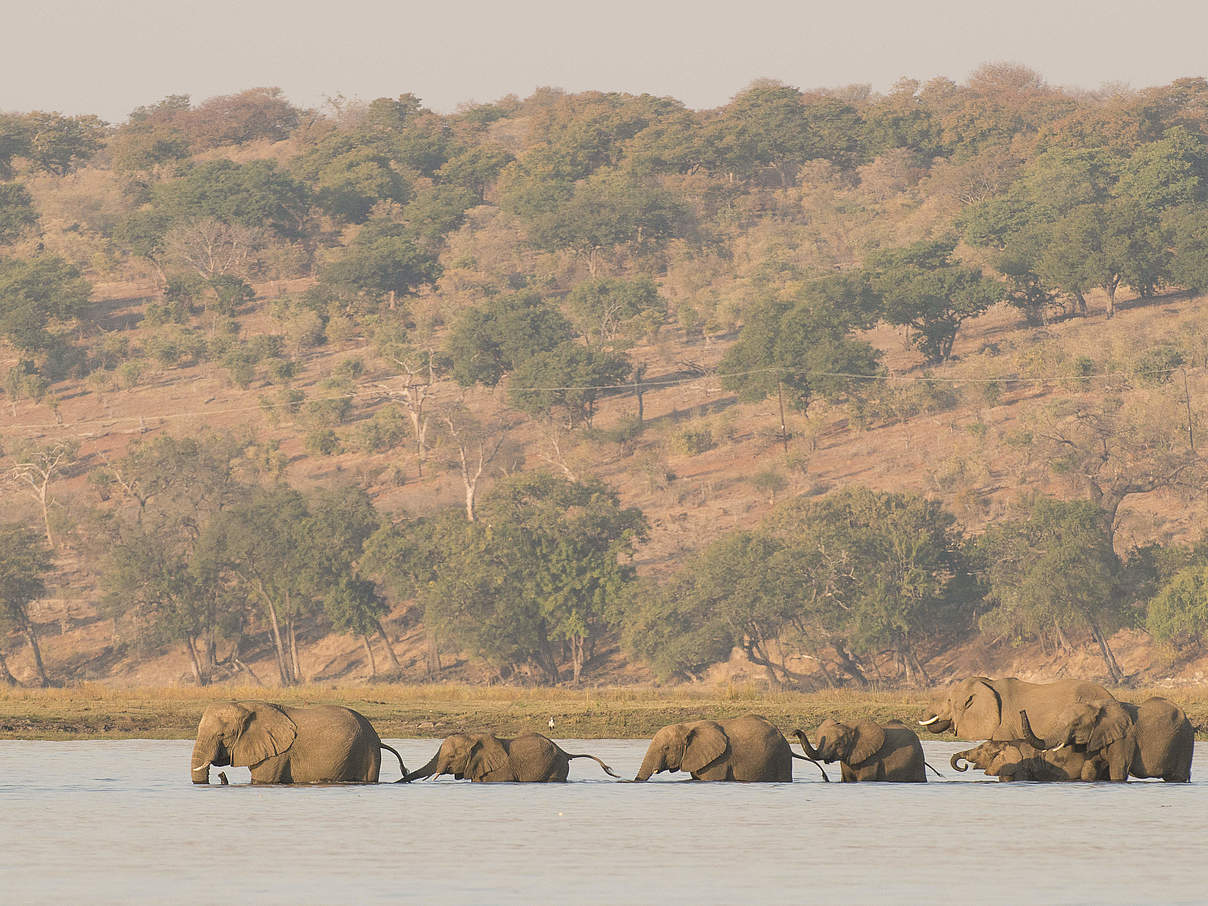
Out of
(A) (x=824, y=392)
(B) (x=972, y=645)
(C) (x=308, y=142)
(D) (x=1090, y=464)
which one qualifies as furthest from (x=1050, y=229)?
(C) (x=308, y=142)

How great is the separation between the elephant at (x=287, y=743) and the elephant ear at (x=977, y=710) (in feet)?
25.8

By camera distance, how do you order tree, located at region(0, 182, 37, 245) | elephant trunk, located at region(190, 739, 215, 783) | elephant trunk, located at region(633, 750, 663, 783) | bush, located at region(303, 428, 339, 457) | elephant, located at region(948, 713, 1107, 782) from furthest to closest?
tree, located at region(0, 182, 37, 245) < bush, located at region(303, 428, 339, 457) < elephant trunk, located at region(633, 750, 663, 783) < elephant, located at region(948, 713, 1107, 782) < elephant trunk, located at region(190, 739, 215, 783)

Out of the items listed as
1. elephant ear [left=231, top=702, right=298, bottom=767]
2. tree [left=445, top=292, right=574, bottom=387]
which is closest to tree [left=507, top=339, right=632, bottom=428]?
tree [left=445, top=292, right=574, bottom=387]

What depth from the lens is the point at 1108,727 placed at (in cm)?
2408

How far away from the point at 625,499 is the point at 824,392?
9.86 m

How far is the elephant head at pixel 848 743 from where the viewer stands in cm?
2430

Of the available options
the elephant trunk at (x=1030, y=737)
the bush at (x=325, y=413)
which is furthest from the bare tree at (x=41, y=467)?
the elephant trunk at (x=1030, y=737)

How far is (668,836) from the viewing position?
18.9 metres

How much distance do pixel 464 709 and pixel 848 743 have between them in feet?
60.2

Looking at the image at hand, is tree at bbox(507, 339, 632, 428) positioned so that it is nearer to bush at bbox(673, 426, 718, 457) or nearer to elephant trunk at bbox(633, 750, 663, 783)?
bush at bbox(673, 426, 718, 457)

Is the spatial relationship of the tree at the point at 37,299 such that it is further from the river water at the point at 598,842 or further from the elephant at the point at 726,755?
the elephant at the point at 726,755

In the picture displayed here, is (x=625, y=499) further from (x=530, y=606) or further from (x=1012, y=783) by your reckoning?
(x=1012, y=783)

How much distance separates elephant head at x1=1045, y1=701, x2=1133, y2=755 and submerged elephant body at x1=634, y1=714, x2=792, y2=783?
342cm

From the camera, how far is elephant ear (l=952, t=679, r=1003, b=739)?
25703 mm
